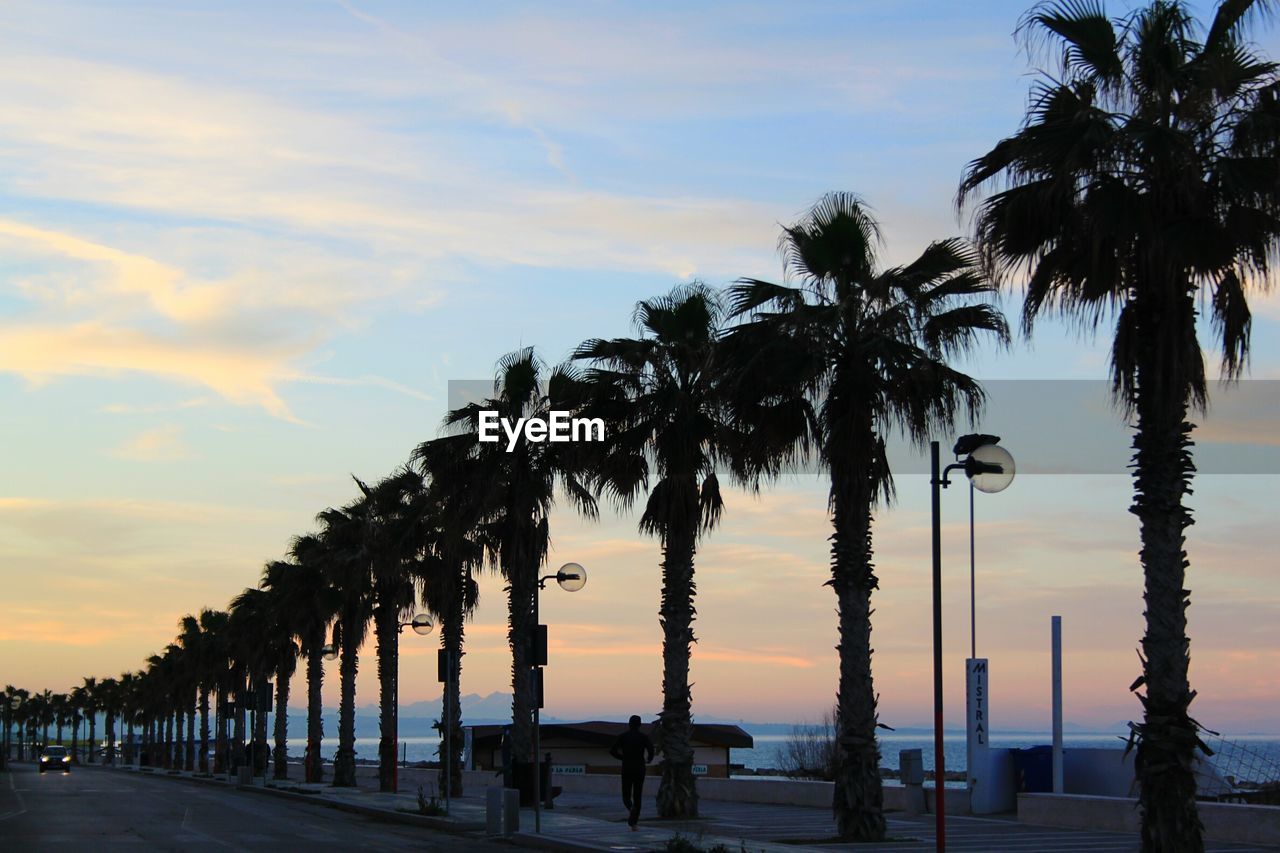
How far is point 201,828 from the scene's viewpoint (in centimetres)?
2870

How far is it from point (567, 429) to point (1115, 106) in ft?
61.6

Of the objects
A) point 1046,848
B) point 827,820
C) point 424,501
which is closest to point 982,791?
point 827,820

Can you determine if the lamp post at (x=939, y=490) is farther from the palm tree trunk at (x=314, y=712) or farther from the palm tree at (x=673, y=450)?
the palm tree trunk at (x=314, y=712)

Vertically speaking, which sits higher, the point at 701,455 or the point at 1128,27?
the point at 1128,27

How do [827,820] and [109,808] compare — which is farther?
[109,808]

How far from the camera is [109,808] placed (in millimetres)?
38500

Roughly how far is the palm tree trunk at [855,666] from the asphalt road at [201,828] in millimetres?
5376

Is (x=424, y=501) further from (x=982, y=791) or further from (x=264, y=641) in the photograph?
(x=264, y=641)

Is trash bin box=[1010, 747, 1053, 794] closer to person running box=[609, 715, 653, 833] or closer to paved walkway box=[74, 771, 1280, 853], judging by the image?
paved walkway box=[74, 771, 1280, 853]

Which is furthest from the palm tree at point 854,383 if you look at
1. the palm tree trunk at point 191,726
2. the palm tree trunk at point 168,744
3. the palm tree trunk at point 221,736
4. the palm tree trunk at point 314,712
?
the palm tree trunk at point 168,744

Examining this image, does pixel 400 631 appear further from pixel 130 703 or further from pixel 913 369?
pixel 130 703

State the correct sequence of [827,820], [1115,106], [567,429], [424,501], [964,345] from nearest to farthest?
[1115,106] → [964,345] → [827,820] → [567,429] → [424,501]

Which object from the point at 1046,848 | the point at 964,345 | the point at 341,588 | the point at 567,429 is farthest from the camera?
the point at 341,588

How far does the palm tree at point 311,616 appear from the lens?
5847 centimetres
